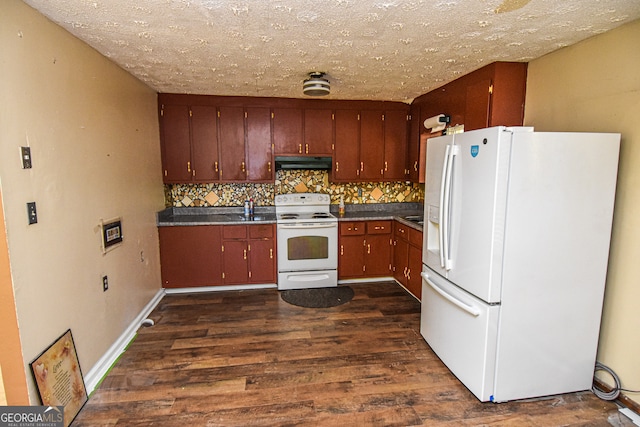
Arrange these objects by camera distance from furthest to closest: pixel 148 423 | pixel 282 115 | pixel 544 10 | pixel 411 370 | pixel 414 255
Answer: pixel 282 115 < pixel 414 255 < pixel 411 370 < pixel 148 423 < pixel 544 10

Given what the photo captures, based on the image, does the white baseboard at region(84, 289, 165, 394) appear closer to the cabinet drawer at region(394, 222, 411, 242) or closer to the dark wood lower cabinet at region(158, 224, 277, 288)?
the dark wood lower cabinet at region(158, 224, 277, 288)

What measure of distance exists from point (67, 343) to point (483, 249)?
2638 millimetres

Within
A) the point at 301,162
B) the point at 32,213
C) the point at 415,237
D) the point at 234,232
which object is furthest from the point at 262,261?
the point at 32,213

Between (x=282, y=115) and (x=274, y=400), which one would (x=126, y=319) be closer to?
(x=274, y=400)

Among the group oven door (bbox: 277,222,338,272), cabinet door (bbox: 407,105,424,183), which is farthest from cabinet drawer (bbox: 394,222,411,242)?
oven door (bbox: 277,222,338,272)

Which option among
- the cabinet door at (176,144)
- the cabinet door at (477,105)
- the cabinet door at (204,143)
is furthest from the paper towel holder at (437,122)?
the cabinet door at (176,144)

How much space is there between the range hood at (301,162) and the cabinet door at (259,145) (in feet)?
0.42

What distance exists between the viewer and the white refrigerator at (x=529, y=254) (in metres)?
1.98

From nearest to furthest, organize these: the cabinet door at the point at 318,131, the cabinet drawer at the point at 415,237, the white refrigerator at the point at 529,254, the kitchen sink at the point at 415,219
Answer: the white refrigerator at the point at 529,254 < the cabinet drawer at the point at 415,237 < the kitchen sink at the point at 415,219 < the cabinet door at the point at 318,131

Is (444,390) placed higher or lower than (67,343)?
lower

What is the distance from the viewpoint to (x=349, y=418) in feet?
6.57

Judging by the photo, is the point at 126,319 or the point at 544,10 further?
the point at 126,319

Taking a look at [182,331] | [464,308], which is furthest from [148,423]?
[464,308]

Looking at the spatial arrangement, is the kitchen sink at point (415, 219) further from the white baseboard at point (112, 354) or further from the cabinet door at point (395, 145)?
the white baseboard at point (112, 354)
